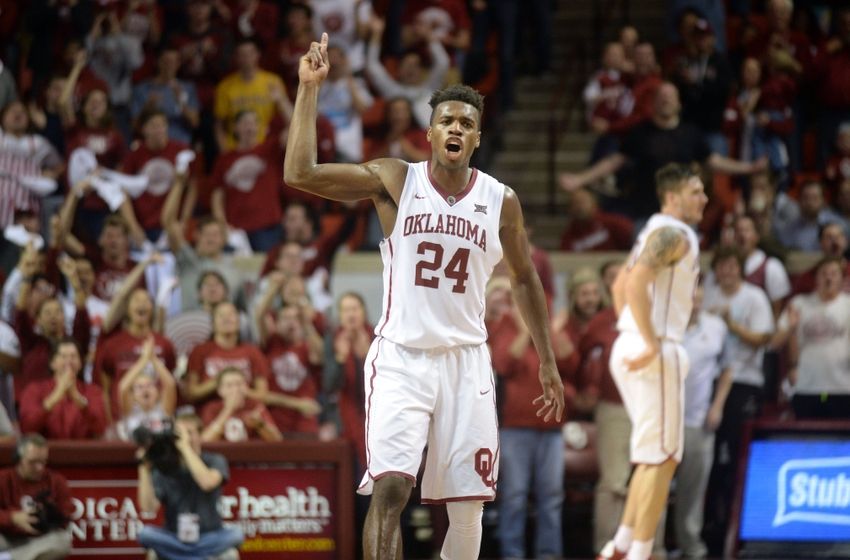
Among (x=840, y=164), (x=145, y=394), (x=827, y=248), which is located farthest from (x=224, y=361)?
(x=840, y=164)

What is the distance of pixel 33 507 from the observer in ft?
31.7

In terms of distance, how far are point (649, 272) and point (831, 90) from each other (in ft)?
21.3

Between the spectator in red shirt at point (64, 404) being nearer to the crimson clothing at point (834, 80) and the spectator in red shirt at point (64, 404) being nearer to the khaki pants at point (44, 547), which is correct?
the khaki pants at point (44, 547)

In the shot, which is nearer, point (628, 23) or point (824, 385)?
point (824, 385)

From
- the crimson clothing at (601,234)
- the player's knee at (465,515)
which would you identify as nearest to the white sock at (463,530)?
the player's knee at (465,515)

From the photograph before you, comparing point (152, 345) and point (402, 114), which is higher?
point (402, 114)

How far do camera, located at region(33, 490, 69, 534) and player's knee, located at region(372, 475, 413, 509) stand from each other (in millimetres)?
3829

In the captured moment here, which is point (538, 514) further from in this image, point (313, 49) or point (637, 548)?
point (313, 49)

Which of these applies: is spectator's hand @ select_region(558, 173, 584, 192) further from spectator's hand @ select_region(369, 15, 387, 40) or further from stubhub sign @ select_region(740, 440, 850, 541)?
stubhub sign @ select_region(740, 440, 850, 541)

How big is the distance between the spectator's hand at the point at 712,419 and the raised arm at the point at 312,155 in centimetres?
508

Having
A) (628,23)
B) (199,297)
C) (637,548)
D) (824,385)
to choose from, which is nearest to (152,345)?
(199,297)

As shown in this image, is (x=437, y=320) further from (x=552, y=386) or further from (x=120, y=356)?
(x=120, y=356)

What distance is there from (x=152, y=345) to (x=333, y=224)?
2614 millimetres

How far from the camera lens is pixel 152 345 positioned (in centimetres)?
1102
